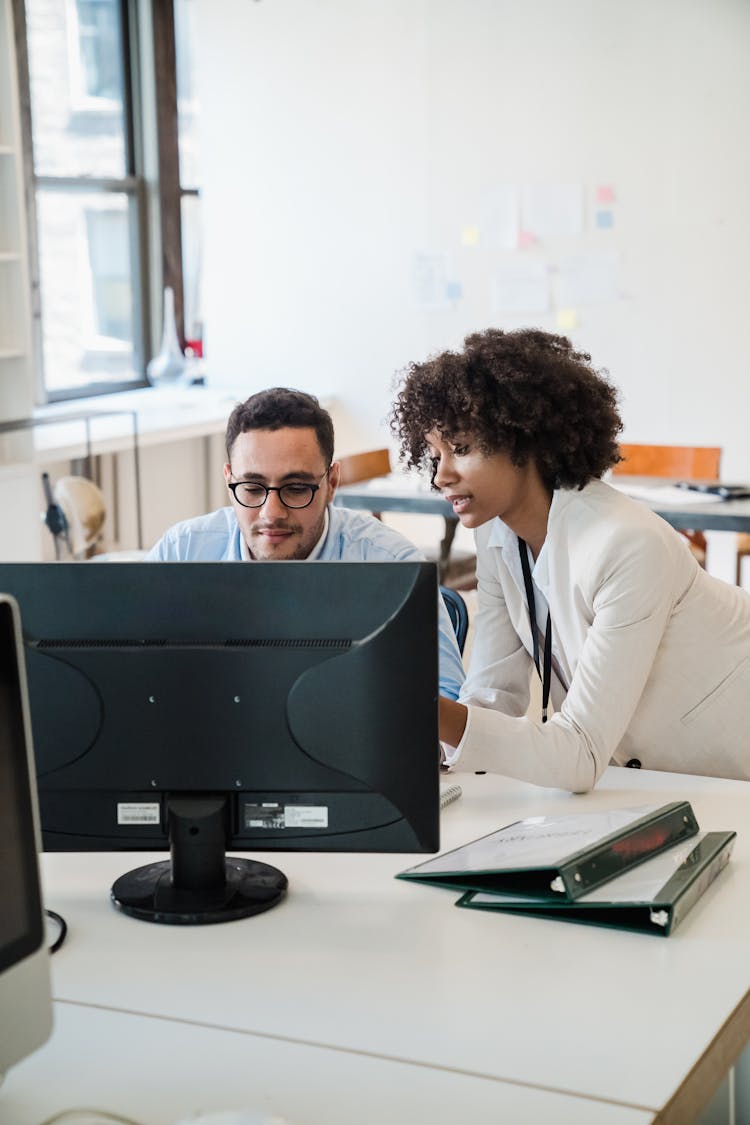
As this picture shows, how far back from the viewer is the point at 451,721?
1.68m

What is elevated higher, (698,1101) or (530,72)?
(530,72)

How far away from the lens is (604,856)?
142cm

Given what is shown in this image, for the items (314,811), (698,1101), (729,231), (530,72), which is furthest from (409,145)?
(698,1101)

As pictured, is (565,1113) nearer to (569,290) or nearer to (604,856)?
(604,856)

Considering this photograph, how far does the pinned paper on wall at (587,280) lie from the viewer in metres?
5.60

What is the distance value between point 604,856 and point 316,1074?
0.43 metres

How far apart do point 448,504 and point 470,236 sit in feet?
6.71

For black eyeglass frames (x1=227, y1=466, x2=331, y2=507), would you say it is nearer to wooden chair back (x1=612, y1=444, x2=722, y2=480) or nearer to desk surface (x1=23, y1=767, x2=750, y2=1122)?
desk surface (x1=23, y1=767, x2=750, y2=1122)

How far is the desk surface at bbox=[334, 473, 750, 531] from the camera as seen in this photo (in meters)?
3.98

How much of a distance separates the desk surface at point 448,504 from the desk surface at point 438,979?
2.52m

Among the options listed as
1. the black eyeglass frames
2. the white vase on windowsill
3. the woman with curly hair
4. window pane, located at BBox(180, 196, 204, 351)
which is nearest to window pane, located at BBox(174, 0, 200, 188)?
window pane, located at BBox(180, 196, 204, 351)

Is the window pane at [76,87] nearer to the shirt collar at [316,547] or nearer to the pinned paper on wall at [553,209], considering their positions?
the pinned paper on wall at [553,209]

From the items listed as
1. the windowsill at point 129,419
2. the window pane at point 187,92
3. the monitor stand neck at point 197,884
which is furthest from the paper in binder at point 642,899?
the window pane at point 187,92

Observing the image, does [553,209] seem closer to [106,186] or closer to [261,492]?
[106,186]
